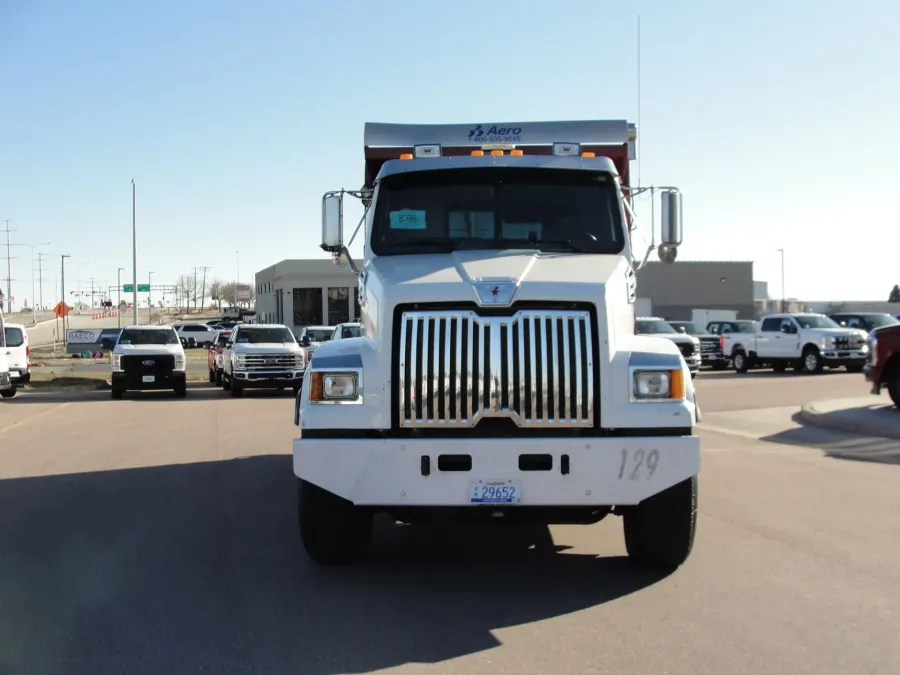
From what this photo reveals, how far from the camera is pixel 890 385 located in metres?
16.2

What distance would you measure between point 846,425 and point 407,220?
1027 cm

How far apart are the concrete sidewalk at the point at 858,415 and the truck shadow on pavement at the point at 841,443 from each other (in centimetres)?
21

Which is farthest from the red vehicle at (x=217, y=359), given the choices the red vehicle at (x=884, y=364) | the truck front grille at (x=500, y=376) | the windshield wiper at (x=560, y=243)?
the truck front grille at (x=500, y=376)

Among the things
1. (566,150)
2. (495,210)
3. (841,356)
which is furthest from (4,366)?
(841,356)

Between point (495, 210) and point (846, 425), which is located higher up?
point (495, 210)

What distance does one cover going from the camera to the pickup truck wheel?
97.3 ft

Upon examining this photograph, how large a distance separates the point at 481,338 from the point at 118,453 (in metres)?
8.94

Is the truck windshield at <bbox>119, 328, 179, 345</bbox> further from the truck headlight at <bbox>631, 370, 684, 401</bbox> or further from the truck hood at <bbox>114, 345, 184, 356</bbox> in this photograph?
the truck headlight at <bbox>631, 370, 684, 401</bbox>

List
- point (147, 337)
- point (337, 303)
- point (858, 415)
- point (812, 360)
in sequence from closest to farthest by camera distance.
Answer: point (858, 415)
point (147, 337)
point (812, 360)
point (337, 303)

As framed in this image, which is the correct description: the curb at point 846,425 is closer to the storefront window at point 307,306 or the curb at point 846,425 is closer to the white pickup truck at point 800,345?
the white pickup truck at point 800,345

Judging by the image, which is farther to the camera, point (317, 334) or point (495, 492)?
point (317, 334)

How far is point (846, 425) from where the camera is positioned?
14859 mm

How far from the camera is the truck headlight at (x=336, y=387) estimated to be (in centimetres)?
590

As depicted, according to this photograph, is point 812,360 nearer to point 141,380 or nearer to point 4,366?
point 141,380
